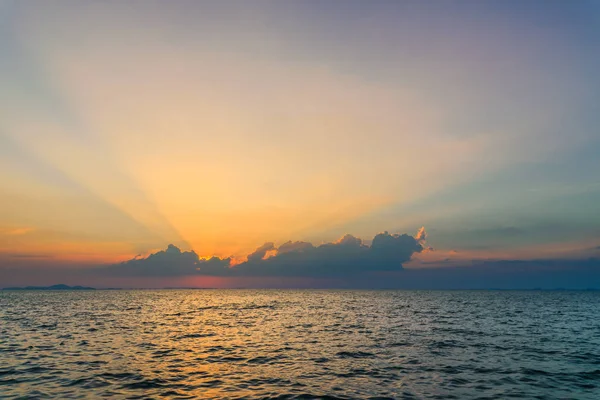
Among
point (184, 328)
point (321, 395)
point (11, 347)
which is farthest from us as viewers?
point (184, 328)

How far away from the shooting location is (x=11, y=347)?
40.6 meters

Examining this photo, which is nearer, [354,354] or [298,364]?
[298,364]

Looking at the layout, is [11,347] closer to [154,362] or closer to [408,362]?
[154,362]

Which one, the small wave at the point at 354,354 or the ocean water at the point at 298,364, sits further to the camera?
the small wave at the point at 354,354

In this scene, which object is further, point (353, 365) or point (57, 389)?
point (353, 365)

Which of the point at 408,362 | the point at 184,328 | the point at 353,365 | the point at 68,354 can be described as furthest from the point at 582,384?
the point at 184,328

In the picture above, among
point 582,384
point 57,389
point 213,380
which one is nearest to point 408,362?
point 582,384

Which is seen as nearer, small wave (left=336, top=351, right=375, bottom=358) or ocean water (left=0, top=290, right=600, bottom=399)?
ocean water (left=0, top=290, right=600, bottom=399)

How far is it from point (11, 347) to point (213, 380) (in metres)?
27.3

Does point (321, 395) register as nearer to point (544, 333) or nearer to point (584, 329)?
point (544, 333)

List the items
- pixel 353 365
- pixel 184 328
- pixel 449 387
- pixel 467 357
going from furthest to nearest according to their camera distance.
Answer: pixel 184 328 < pixel 467 357 < pixel 353 365 < pixel 449 387

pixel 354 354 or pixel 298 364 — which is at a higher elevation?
pixel 298 364

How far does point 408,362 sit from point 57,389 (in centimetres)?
2675

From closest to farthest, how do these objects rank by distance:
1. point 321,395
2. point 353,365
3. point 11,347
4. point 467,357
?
point 321,395 → point 353,365 → point 467,357 → point 11,347
